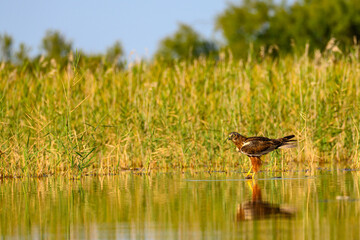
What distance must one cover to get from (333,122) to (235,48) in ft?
141

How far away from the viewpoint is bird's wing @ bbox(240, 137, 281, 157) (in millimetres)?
10977

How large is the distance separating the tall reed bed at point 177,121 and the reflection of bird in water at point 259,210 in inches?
171

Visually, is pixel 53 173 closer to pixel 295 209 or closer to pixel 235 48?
pixel 295 209

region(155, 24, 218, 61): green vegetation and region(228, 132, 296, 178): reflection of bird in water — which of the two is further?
region(155, 24, 218, 61): green vegetation

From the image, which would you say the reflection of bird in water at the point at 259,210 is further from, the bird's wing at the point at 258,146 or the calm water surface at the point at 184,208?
the bird's wing at the point at 258,146

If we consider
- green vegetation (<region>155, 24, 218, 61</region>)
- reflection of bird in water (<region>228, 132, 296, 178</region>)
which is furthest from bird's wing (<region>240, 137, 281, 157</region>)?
green vegetation (<region>155, 24, 218, 61</region>)

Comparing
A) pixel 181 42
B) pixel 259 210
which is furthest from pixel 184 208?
pixel 181 42

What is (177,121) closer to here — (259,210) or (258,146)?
(258,146)

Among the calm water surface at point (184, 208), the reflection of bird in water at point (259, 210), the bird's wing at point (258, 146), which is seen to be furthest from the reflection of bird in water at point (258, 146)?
the reflection of bird in water at point (259, 210)

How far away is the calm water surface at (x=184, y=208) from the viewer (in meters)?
6.07

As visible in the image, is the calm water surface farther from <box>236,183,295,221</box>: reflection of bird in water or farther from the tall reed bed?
the tall reed bed

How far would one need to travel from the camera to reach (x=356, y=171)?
11.9 metres

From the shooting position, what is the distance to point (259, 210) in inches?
286

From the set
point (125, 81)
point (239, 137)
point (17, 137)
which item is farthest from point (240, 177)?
point (125, 81)
